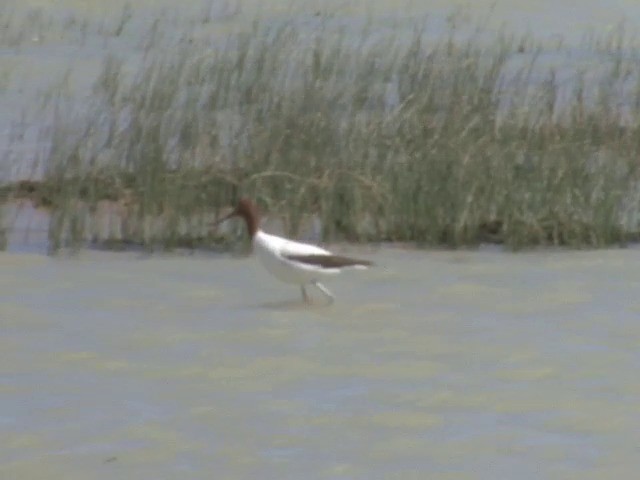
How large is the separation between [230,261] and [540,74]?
7394mm

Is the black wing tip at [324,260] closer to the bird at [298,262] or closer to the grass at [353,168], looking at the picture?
the bird at [298,262]

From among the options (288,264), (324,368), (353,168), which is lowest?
(324,368)

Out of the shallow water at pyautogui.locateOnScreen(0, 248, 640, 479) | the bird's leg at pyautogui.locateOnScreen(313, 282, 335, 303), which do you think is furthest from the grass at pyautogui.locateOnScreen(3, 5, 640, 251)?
the bird's leg at pyautogui.locateOnScreen(313, 282, 335, 303)

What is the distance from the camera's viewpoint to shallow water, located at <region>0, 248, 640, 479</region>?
6375 mm

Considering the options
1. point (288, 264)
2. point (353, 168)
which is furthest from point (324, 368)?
point (353, 168)

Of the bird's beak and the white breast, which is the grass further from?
the white breast

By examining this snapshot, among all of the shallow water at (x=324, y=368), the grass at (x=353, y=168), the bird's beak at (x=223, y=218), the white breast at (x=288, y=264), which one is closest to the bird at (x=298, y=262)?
the white breast at (x=288, y=264)

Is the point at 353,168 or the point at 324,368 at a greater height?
the point at 353,168

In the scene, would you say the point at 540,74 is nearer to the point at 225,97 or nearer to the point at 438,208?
the point at 225,97

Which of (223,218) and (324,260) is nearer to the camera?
(324,260)

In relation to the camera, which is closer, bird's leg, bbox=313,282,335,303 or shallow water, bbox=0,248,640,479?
shallow water, bbox=0,248,640,479

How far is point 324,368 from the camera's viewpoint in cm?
776

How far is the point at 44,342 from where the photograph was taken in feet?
26.9

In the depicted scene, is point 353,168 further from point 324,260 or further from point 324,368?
point 324,368
